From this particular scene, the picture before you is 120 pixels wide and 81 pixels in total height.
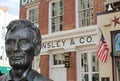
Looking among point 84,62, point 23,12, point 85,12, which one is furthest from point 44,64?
point 23,12

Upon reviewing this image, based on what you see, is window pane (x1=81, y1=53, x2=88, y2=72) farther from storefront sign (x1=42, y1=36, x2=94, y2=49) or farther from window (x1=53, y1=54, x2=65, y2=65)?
window (x1=53, y1=54, x2=65, y2=65)

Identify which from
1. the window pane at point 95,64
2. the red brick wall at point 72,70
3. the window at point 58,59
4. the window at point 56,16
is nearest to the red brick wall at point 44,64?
the window at point 58,59

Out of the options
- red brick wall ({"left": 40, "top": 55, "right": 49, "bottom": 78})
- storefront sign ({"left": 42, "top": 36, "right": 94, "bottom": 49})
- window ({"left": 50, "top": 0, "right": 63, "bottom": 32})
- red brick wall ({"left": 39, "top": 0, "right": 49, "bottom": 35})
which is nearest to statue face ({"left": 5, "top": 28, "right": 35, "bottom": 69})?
storefront sign ({"left": 42, "top": 36, "right": 94, "bottom": 49})

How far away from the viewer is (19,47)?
1.45 metres

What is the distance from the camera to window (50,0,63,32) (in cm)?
1580

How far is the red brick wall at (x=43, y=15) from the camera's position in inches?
649

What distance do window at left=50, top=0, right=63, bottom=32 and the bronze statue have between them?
46.7 ft

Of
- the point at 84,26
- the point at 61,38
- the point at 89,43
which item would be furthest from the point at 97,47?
the point at 61,38

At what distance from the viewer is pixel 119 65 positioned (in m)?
12.0

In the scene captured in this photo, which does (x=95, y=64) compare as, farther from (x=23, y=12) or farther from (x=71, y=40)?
(x=23, y=12)

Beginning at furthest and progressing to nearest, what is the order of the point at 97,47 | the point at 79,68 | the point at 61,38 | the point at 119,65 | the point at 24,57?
the point at 61,38, the point at 79,68, the point at 97,47, the point at 119,65, the point at 24,57

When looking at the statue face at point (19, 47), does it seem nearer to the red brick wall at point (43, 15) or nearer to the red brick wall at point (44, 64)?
the red brick wall at point (44, 64)

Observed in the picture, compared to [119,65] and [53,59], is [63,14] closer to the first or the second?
[53,59]

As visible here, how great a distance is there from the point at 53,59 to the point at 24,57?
1457 cm
